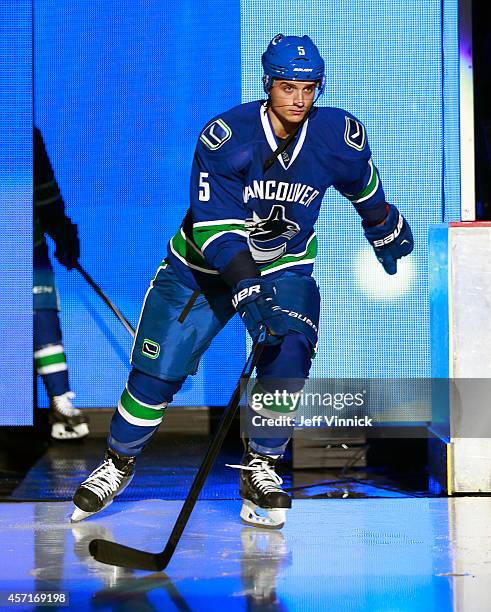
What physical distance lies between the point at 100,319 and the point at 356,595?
8.10 ft

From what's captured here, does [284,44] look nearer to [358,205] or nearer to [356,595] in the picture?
[358,205]

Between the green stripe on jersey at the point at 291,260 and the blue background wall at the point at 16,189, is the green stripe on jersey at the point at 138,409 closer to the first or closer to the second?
the green stripe on jersey at the point at 291,260

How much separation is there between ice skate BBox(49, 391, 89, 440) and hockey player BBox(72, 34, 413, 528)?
1.35 meters

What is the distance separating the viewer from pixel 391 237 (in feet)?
13.2

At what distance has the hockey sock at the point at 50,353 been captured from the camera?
5.14 metres

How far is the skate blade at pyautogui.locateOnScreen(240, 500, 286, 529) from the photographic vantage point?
3.58 metres

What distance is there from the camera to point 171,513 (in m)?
3.83

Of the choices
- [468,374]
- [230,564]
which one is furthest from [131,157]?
[230,564]

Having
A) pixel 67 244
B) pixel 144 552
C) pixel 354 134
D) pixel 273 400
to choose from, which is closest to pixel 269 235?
pixel 354 134

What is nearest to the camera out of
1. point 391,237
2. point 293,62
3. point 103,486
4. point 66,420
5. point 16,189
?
point 293,62

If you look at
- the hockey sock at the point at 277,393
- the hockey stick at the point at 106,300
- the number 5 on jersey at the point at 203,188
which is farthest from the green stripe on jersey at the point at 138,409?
the hockey stick at the point at 106,300

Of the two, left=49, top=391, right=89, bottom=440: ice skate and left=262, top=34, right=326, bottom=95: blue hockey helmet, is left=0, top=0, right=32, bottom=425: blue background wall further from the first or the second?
left=262, top=34, right=326, bottom=95: blue hockey helmet

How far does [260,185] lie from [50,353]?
6.00ft

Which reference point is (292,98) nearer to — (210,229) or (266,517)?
(210,229)
